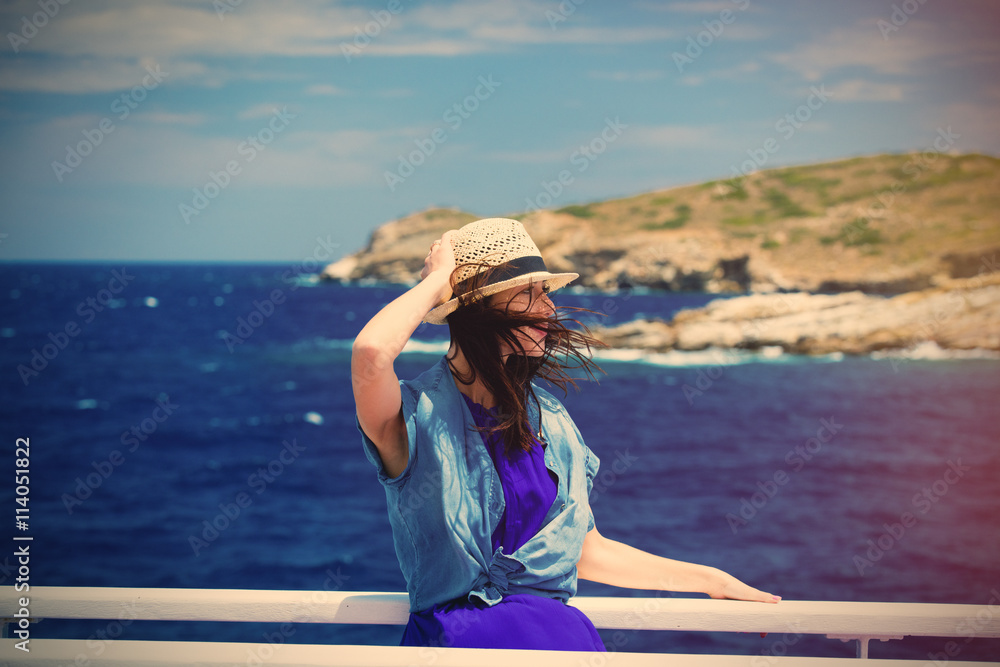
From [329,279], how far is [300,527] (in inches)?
4782

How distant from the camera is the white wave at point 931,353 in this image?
43.2 metres

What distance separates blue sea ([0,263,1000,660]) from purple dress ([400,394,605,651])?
1.84 m

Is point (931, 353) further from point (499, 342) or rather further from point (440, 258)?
point (440, 258)

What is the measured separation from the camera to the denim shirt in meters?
2.03

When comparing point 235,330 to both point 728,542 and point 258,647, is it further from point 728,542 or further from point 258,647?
point 258,647

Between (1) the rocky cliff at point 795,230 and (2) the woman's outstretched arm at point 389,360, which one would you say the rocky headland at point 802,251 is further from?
(2) the woman's outstretched arm at point 389,360

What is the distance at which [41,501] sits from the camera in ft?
75.1
